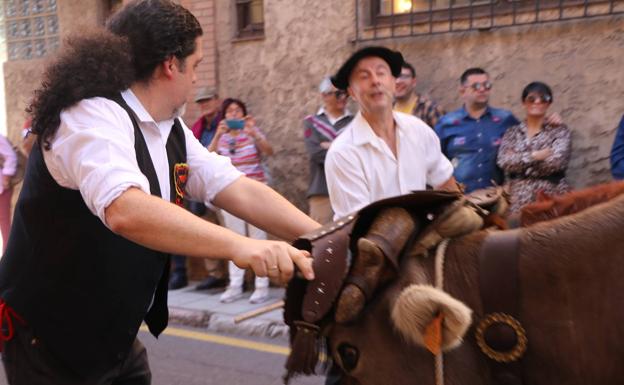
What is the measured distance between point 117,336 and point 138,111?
72cm

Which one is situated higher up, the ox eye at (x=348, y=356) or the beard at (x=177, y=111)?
the beard at (x=177, y=111)

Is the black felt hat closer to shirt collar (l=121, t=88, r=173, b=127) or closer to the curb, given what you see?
shirt collar (l=121, t=88, r=173, b=127)

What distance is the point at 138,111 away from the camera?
7.68 ft

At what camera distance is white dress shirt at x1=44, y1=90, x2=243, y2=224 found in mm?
1937

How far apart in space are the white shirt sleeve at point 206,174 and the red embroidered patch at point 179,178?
79mm

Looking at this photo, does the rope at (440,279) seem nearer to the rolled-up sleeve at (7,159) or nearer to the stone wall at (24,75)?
the rolled-up sleeve at (7,159)

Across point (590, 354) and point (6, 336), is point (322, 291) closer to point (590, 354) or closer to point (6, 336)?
point (590, 354)

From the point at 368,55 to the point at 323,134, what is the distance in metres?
2.98

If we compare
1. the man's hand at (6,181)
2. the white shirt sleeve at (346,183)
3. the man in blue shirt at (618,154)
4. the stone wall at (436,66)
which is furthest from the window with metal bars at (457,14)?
the man's hand at (6,181)

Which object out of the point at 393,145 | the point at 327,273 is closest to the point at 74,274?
the point at 327,273

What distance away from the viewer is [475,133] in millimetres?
6105

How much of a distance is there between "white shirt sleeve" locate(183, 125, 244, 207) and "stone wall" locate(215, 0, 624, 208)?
4.44 m

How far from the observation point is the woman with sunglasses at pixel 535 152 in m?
5.85

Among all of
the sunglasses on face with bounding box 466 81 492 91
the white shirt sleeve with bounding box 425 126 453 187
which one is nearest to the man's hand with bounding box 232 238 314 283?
the white shirt sleeve with bounding box 425 126 453 187
